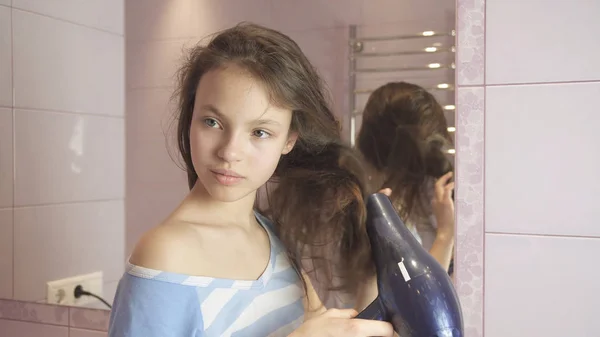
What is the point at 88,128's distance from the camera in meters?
1.61

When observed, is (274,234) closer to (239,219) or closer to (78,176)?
(239,219)

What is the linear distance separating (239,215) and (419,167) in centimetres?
38

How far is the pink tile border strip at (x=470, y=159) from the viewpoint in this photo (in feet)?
4.07

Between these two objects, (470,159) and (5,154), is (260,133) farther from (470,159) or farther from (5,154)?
(5,154)

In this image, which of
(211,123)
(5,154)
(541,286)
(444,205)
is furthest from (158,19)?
(541,286)

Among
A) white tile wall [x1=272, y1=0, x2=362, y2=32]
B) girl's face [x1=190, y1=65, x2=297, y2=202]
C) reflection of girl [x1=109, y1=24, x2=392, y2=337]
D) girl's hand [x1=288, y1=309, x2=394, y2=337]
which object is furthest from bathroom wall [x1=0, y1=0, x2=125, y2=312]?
girl's hand [x1=288, y1=309, x2=394, y2=337]

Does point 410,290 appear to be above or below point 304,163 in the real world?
below

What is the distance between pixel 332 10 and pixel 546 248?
58 centimetres

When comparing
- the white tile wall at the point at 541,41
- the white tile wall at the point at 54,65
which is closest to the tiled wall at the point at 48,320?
the white tile wall at the point at 54,65

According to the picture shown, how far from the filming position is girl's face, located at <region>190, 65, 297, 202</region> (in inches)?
36.9

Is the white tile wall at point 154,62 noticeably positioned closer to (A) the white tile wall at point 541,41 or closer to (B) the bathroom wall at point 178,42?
(B) the bathroom wall at point 178,42

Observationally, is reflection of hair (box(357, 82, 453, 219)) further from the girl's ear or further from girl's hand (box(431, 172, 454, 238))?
the girl's ear

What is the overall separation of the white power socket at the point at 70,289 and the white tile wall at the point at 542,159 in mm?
910

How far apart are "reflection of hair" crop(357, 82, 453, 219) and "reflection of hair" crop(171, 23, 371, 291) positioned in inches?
2.6
